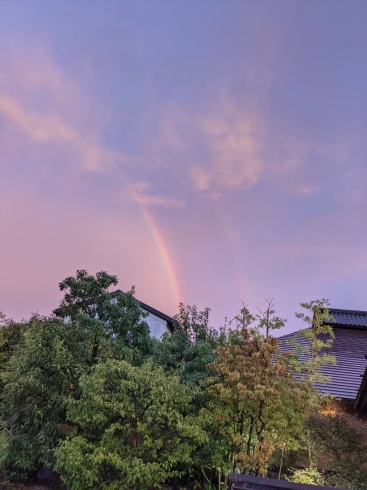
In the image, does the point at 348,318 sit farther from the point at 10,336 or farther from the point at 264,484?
the point at 10,336

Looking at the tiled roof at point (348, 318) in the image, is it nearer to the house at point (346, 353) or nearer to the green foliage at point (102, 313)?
the house at point (346, 353)

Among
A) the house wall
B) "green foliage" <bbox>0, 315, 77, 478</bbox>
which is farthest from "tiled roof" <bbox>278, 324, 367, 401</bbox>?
"green foliage" <bbox>0, 315, 77, 478</bbox>

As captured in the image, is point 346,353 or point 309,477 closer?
point 309,477

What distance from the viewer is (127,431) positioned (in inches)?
248

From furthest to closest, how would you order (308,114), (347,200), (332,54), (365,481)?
1. (347,200)
2. (308,114)
3. (332,54)
4. (365,481)

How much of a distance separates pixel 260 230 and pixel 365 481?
34.3 feet

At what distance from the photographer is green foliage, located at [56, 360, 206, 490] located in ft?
19.5

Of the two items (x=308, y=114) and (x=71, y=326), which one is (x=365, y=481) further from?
(x=308, y=114)

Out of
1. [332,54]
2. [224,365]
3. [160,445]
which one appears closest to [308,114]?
[332,54]

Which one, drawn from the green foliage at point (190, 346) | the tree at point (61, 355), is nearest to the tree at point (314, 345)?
the green foliage at point (190, 346)

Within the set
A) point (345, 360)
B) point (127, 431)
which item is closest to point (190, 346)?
point (127, 431)

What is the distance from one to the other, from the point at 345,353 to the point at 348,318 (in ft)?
8.52

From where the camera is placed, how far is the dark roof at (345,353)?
37.2 ft

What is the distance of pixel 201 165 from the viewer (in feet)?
46.3
